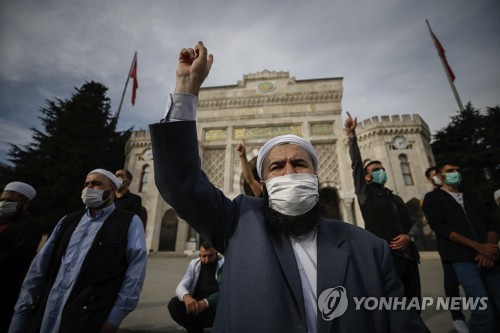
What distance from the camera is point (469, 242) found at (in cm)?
253

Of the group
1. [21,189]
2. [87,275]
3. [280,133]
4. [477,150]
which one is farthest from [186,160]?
[477,150]

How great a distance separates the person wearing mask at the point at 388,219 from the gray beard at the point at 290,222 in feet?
6.13

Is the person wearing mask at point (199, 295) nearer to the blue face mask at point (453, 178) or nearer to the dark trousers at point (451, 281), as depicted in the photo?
the dark trousers at point (451, 281)

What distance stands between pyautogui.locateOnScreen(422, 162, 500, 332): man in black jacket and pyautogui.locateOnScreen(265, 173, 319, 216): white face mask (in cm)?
249

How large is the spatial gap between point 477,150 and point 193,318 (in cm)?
1758

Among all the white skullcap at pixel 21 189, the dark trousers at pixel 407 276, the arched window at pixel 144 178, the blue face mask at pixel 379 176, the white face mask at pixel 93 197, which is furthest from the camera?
the arched window at pixel 144 178

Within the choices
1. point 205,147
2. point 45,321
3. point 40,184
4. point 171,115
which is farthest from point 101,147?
point 171,115

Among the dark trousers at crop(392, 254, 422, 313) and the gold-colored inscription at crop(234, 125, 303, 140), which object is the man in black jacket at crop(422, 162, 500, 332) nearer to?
the dark trousers at crop(392, 254, 422, 313)

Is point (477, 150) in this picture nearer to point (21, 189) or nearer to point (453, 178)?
point (453, 178)

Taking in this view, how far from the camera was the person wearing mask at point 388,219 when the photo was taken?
2.66 meters

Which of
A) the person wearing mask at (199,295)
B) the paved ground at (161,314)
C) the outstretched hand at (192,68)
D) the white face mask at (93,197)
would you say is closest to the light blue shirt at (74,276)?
the white face mask at (93,197)

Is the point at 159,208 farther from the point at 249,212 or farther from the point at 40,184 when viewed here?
the point at 249,212

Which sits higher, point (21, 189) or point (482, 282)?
point (21, 189)

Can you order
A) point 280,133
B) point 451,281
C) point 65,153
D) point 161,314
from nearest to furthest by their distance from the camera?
point 451,281, point 161,314, point 65,153, point 280,133
